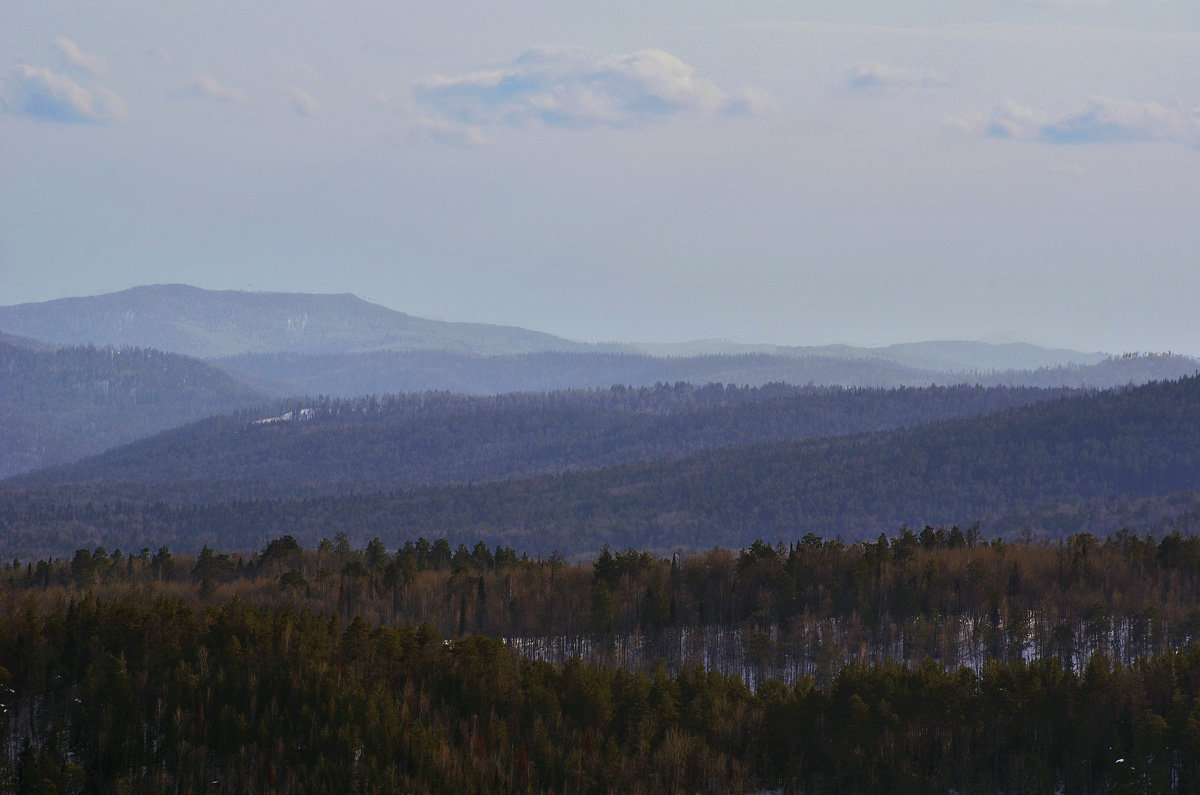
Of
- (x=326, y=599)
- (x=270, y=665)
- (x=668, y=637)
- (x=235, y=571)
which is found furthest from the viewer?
(x=235, y=571)

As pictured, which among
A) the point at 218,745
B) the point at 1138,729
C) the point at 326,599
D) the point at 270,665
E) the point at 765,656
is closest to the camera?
the point at 218,745

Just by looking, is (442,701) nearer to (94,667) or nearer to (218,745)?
(218,745)

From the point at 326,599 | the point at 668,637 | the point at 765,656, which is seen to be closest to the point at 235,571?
the point at 326,599

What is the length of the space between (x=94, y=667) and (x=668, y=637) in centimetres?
4357

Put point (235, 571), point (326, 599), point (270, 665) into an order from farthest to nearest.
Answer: point (235, 571) < point (326, 599) < point (270, 665)

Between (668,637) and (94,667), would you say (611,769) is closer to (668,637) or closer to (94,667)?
(94,667)

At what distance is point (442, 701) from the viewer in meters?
60.5

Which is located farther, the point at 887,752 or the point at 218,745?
the point at 887,752

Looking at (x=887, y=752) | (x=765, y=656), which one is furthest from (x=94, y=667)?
(x=765, y=656)

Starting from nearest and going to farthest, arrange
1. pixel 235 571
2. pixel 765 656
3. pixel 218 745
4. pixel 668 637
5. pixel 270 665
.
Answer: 1. pixel 218 745
2. pixel 270 665
3. pixel 765 656
4. pixel 668 637
5. pixel 235 571

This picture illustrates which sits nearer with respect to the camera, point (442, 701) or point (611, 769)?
point (611, 769)

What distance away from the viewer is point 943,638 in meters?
87.7

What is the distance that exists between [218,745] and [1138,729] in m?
39.1

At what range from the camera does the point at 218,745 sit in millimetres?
54219
